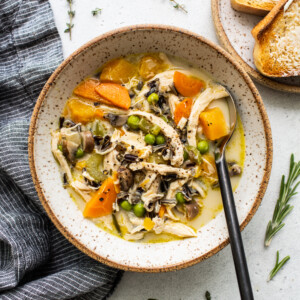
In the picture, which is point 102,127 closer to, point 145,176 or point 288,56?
point 145,176

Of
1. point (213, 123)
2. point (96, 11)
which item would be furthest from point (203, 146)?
point (96, 11)

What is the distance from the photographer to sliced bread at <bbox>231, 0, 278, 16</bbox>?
141 inches

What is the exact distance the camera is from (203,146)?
3469 millimetres

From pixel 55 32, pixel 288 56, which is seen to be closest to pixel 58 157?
pixel 55 32

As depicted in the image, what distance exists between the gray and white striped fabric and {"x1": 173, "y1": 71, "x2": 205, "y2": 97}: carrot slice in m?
1.20

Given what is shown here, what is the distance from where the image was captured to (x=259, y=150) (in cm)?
345

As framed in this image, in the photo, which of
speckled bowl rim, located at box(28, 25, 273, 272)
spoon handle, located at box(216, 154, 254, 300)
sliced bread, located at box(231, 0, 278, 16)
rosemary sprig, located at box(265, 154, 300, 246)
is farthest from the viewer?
rosemary sprig, located at box(265, 154, 300, 246)

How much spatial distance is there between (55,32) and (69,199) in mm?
1690

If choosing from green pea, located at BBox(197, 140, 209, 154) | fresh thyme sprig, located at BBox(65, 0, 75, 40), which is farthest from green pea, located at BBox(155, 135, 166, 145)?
fresh thyme sprig, located at BBox(65, 0, 75, 40)

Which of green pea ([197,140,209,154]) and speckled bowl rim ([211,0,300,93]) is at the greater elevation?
speckled bowl rim ([211,0,300,93])

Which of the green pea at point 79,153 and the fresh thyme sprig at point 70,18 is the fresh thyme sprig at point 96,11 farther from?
the green pea at point 79,153

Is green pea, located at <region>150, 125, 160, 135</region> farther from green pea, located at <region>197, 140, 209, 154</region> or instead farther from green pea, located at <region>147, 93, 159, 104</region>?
green pea, located at <region>197, 140, 209, 154</region>

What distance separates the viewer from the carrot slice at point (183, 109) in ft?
11.7

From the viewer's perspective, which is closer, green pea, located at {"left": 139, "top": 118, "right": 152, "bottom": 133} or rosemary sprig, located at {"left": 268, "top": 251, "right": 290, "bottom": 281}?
green pea, located at {"left": 139, "top": 118, "right": 152, "bottom": 133}
